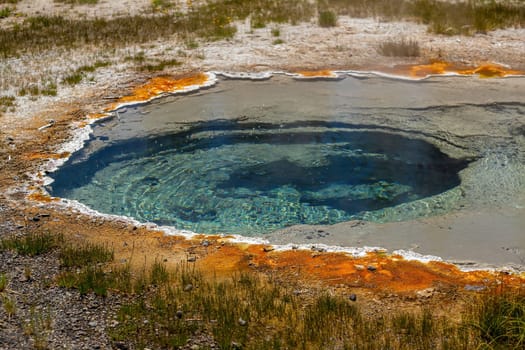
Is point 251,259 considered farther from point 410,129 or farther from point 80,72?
point 80,72

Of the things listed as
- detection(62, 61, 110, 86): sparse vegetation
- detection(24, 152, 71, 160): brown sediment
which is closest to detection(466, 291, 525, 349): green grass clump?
detection(24, 152, 71, 160): brown sediment

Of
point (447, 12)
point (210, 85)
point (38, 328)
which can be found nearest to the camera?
point (38, 328)

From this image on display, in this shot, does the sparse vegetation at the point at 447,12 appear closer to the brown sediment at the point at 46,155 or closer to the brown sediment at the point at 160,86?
the brown sediment at the point at 160,86

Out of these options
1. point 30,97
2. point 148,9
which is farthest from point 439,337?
point 148,9

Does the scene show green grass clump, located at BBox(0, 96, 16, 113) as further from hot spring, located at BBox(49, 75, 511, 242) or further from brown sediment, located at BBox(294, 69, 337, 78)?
brown sediment, located at BBox(294, 69, 337, 78)

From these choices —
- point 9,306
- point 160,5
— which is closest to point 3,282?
point 9,306

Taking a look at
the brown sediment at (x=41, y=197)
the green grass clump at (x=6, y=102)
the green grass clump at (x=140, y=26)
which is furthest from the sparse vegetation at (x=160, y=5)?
the brown sediment at (x=41, y=197)

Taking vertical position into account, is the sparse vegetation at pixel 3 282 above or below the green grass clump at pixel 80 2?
below
